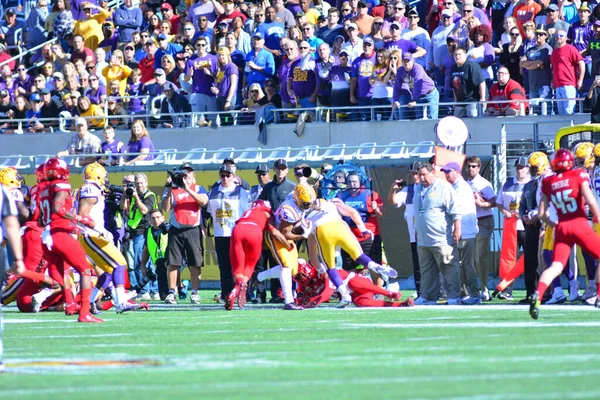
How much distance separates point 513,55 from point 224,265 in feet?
19.4

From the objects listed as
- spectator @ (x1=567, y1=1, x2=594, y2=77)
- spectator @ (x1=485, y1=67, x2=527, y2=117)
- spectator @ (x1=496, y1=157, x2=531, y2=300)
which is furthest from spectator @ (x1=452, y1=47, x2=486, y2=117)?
spectator @ (x1=496, y1=157, x2=531, y2=300)

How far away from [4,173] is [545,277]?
21.1 ft

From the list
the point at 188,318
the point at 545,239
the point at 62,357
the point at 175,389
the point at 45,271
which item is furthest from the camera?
the point at 45,271

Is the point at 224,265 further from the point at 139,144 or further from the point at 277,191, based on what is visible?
the point at 139,144

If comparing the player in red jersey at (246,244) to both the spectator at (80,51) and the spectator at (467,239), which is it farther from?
the spectator at (80,51)

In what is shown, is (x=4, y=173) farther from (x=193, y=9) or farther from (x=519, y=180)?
(x=193, y=9)

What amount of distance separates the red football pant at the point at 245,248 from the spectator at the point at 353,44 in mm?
6187

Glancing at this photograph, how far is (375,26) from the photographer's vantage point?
20.9 meters

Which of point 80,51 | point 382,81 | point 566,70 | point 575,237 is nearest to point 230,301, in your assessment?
point 575,237

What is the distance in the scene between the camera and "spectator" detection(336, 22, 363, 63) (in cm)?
2055

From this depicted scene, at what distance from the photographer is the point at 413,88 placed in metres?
19.5

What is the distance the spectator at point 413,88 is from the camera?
19.3 meters

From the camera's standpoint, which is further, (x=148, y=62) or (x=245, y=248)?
(x=148, y=62)

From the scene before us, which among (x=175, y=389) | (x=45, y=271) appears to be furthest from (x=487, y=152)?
(x=175, y=389)
